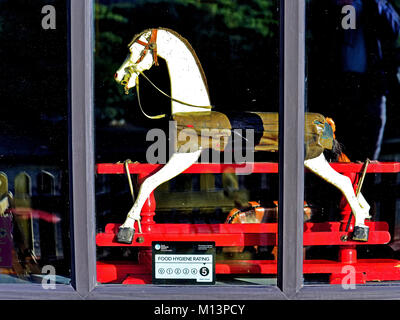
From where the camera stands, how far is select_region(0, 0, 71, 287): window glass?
2.95m

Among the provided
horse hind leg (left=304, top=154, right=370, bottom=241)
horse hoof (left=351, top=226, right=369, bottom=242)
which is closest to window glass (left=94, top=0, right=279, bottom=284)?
horse hind leg (left=304, top=154, right=370, bottom=241)

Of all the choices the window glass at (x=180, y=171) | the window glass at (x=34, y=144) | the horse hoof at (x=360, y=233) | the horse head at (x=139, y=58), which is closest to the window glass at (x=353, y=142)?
the horse hoof at (x=360, y=233)

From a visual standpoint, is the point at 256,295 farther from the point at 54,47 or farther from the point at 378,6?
the point at 378,6

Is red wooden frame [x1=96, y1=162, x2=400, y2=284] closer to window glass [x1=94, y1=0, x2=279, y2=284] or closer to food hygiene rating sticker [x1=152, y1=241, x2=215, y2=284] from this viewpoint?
window glass [x1=94, y1=0, x2=279, y2=284]

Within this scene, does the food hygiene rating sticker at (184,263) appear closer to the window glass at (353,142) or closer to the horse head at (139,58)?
the window glass at (353,142)

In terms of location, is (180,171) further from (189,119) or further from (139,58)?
(139,58)

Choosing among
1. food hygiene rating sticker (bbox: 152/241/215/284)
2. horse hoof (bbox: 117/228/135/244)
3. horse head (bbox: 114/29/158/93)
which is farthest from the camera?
horse head (bbox: 114/29/158/93)

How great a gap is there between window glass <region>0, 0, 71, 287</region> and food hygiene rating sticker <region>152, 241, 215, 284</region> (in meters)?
0.47

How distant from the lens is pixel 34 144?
13.2 ft

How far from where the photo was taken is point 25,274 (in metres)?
2.93

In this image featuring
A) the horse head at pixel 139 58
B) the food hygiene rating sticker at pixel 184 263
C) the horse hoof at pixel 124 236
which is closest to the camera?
the food hygiene rating sticker at pixel 184 263

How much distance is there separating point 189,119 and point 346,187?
0.97 m

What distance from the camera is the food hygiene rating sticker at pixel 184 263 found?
2.74 metres

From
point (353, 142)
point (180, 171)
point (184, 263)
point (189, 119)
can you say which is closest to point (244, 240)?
point (184, 263)
